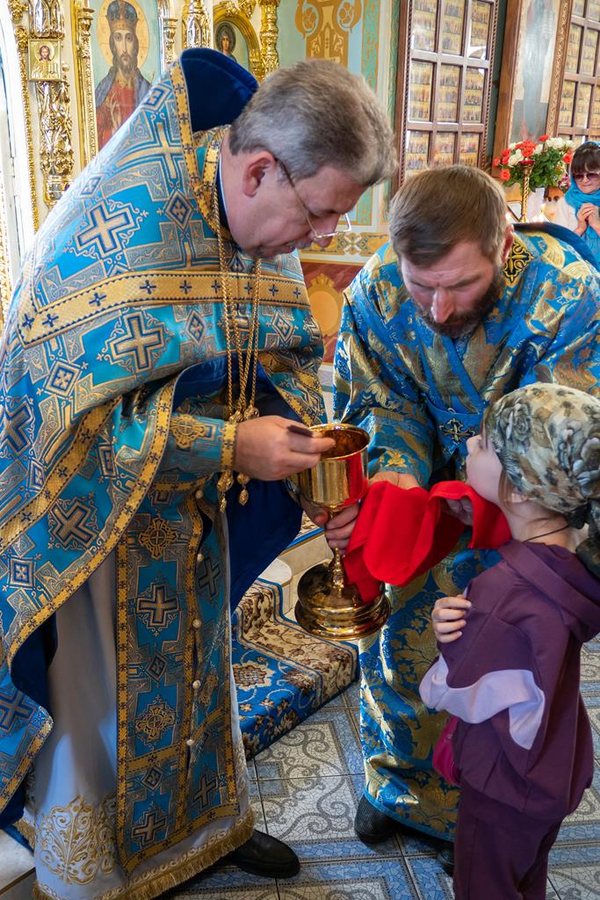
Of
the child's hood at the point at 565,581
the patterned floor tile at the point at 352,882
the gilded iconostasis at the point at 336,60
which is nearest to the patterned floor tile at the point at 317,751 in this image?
the patterned floor tile at the point at 352,882

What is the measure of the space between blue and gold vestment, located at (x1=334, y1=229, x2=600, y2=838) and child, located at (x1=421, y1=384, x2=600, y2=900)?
42cm

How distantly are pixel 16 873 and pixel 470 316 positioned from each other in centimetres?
181

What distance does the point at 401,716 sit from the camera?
2471 millimetres

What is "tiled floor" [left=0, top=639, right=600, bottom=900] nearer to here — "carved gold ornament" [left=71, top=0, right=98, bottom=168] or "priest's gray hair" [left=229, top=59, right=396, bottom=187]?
"priest's gray hair" [left=229, top=59, right=396, bottom=187]

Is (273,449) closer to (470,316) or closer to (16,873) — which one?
(470,316)

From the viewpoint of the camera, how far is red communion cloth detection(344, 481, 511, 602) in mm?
1898

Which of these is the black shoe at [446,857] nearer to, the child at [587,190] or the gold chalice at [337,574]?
the gold chalice at [337,574]

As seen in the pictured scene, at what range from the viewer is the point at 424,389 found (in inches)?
89.7

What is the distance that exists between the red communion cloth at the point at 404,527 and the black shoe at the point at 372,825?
992mm

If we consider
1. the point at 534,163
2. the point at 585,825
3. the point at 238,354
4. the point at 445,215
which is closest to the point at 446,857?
the point at 585,825

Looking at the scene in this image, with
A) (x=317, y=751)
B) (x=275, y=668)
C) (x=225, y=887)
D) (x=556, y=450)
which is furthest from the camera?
(x=275, y=668)

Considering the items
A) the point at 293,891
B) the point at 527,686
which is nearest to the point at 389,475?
the point at 527,686

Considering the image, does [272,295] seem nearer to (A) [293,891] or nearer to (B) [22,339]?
(B) [22,339]

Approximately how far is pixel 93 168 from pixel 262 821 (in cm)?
196
